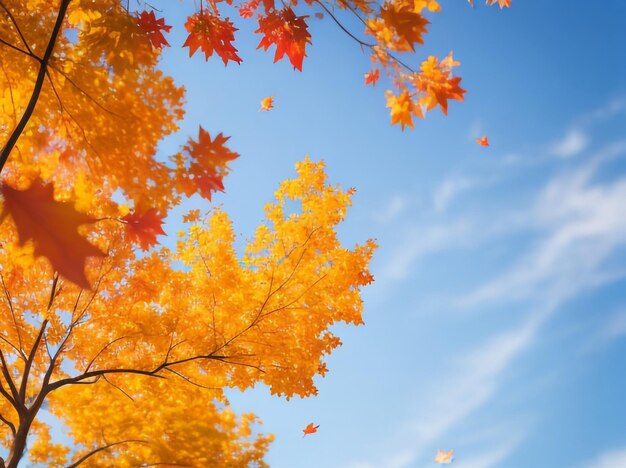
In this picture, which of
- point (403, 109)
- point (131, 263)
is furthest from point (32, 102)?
point (131, 263)

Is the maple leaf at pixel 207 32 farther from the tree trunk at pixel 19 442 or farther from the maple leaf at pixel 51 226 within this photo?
the tree trunk at pixel 19 442

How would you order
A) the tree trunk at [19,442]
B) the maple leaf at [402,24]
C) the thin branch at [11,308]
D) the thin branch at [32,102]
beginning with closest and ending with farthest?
the thin branch at [32,102], the maple leaf at [402,24], the tree trunk at [19,442], the thin branch at [11,308]

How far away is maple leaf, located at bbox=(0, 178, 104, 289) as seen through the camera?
4.45 ft

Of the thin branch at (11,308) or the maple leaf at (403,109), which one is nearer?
the maple leaf at (403,109)

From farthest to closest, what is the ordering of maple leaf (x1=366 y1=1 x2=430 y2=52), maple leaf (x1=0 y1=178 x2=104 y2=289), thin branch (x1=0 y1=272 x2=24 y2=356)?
thin branch (x1=0 y1=272 x2=24 y2=356) < maple leaf (x1=366 y1=1 x2=430 y2=52) < maple leaf (x1=0 y1=178 x2=104 y2=289)

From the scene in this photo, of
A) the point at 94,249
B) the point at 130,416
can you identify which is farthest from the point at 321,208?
the point at 94,249

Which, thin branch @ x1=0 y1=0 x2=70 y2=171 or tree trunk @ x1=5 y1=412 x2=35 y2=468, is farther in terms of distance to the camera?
tree trunk @ x1=5 y1=412 x2=35 y2=468

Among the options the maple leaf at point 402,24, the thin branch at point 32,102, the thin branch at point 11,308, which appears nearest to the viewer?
the thin branch at point 32,102

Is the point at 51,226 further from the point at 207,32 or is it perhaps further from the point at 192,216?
the point at 192,216

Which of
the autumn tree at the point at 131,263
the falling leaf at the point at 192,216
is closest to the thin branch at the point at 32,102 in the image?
the autumn tree at the point at 131,263

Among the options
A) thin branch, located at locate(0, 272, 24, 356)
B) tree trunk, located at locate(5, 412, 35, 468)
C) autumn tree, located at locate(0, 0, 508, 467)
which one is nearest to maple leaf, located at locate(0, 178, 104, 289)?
autumn tree, located at locate(0, 0, 508, 467)

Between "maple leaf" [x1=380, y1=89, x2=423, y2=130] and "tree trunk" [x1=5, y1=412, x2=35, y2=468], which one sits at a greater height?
"tree trunk" [x1=5, y1=412, x2=35, y2=468]

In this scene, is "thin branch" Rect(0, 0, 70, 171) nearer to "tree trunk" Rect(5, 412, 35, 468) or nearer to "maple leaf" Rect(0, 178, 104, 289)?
"maple leaf" Rect(0, 178, 104, 289)

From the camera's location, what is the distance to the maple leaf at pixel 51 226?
136cm
